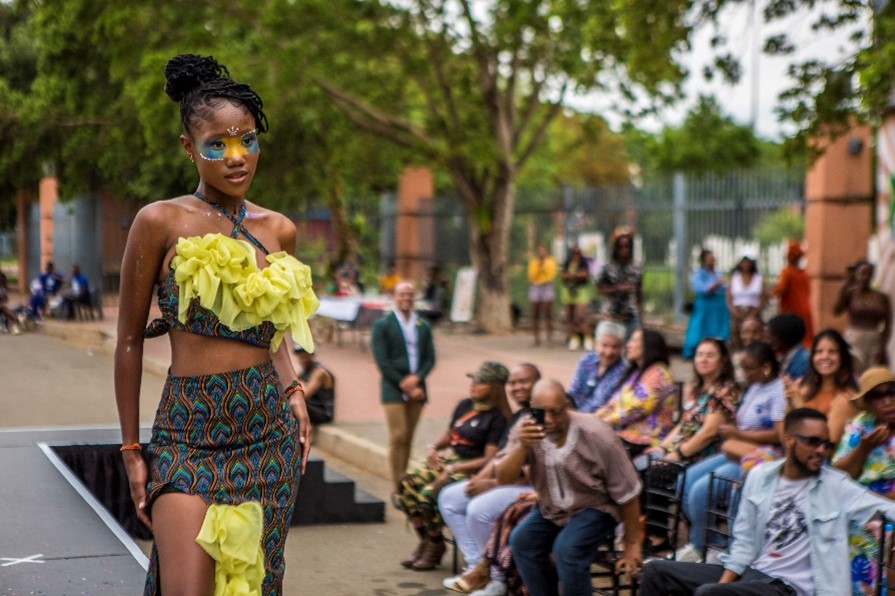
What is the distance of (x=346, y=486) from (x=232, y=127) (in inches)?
226

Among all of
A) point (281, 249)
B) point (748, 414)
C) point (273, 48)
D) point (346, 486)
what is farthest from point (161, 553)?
point (273, 48)

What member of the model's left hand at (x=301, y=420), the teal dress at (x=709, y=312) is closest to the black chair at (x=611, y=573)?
the model's left hand at (x=301, y=420)

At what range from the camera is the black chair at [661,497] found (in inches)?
271

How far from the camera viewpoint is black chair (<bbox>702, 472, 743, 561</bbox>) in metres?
6.24

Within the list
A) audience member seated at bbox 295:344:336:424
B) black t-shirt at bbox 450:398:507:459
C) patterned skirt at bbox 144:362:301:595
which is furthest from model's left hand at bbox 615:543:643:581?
audience member seated at bbox 295:344:336:424

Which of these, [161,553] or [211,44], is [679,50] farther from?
[161,553]

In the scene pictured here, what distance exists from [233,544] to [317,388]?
8399mm

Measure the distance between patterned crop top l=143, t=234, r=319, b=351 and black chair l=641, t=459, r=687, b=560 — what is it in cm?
377

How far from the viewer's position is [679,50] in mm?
13336

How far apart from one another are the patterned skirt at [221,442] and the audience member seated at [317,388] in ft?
25.3

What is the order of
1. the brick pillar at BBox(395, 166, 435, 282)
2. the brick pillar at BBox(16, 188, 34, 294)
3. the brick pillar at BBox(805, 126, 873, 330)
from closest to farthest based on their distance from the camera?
the brick pillar at BBox(16, 188, 34, 294) → the brick pillar at BBox(805, 126, 873, 330) → the brick pillar at BBox(395, 166, 435, 282)

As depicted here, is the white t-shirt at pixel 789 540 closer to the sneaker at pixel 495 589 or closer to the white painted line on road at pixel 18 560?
the sneaker at pixel 495 589

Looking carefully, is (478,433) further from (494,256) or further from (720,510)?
(494,256)

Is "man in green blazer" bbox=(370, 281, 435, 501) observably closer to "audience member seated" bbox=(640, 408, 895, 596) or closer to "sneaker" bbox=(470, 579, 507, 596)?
"sneaker" bbox=(470, 579, 507, 596)
